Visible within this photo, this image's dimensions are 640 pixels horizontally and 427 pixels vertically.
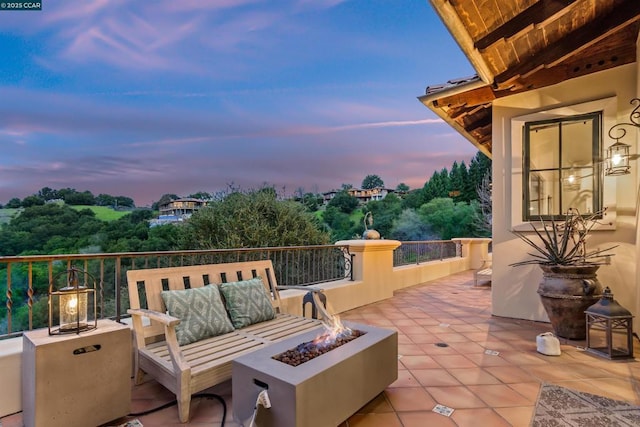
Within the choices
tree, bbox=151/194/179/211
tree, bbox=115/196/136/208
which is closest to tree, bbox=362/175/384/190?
tree, bbox=151/194/179/211

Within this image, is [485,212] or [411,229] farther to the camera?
[411,229]

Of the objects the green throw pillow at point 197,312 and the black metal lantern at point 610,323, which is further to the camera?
the black metal lantern at point 610,323

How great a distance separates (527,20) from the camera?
2830mm

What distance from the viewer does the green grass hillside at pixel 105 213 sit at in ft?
27.6

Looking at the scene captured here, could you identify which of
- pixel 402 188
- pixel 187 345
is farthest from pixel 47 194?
pixel 402 188

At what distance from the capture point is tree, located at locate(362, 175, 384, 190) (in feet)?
60.1

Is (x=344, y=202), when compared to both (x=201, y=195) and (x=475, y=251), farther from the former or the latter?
(x=201, y=195)

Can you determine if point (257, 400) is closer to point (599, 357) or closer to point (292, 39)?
point (599, 357)

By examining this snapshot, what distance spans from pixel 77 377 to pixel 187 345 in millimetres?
614

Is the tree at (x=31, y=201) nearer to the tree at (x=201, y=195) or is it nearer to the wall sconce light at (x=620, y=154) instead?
the tree at (x=201, y=195)

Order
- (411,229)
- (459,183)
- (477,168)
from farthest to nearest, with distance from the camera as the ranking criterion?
(459,183)
(477,168)
(411,229)

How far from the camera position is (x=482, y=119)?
5066 mm

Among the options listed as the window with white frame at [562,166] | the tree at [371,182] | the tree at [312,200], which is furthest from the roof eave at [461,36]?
the tree at [371,182]

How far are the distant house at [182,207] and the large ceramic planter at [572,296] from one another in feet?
26.6
